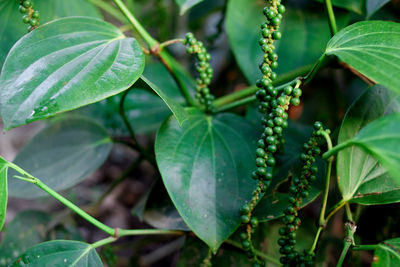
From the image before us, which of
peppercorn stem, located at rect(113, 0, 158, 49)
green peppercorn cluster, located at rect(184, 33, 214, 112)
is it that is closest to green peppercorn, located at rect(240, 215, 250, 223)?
green peppercorn cluster, located at rect(184, 33, 214, 112)

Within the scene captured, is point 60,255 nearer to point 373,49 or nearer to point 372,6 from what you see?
point 373,49

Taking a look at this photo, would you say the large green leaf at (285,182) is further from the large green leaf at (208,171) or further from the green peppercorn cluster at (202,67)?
the green peppercorn cluster at (202,67)

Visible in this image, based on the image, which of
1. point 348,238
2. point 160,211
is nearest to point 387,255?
point 348,238

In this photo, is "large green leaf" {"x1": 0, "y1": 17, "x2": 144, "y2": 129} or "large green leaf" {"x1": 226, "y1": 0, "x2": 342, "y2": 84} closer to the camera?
"large green leaf" {"x1": 0, "y1": 17, "x2": 144, "y2": 129}

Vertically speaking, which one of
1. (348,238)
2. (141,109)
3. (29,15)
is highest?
(29,15)

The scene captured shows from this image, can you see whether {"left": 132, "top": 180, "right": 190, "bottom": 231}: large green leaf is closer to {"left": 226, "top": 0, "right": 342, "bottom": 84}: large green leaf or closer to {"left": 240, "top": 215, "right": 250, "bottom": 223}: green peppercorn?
{"left": 240, "top": 215, "right": 250, "bottom": 223}: green peppercorn
